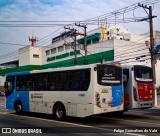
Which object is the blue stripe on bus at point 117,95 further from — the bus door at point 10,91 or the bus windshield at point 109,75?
the bus door at point 10,91

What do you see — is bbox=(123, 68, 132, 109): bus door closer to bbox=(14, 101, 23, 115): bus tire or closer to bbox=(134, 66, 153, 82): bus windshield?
bbox=(134, 66, 153, 82): bus windshield

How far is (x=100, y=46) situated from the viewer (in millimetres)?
53281

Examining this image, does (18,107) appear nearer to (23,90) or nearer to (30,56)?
(23,90)

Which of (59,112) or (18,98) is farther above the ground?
(18,98)

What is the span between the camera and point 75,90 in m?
14.2

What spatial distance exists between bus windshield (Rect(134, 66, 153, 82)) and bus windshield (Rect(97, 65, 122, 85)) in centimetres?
154

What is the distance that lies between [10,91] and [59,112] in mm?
5196

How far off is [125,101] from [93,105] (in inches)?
122

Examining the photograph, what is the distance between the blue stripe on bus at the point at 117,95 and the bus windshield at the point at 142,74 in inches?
66.6

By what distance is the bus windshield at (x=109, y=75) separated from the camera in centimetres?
1370

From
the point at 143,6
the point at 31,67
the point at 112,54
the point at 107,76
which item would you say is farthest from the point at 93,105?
the point at 31,67

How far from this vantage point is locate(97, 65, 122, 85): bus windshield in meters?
13.7

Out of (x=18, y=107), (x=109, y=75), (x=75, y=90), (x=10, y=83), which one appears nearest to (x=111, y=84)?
(x=109, y=75)

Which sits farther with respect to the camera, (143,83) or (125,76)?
(143,83)
